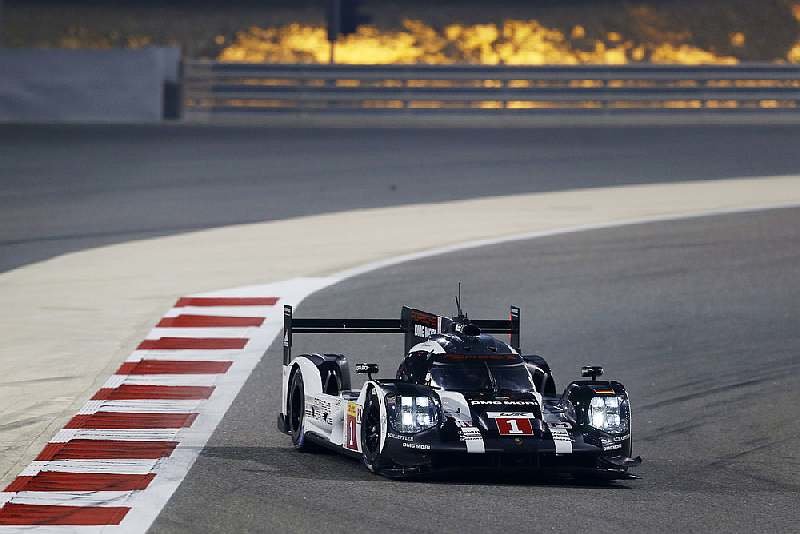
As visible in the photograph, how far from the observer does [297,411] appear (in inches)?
458

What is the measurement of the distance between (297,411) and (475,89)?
2366 cm

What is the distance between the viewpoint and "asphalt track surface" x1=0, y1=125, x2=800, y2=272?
23.8 m

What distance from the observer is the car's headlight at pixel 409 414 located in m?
10.1

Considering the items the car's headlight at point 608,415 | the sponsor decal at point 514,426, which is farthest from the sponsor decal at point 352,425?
the car's headlight at point 608,415

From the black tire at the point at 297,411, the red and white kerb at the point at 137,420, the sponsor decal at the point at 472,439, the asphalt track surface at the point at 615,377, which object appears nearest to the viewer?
the asphalt track surface at the point at 615,377

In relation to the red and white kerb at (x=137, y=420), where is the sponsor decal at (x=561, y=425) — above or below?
above

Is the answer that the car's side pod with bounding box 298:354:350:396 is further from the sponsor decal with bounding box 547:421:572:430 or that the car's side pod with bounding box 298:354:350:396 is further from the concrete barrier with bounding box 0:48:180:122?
the concrete barrier with bounding box 0:48:180:122

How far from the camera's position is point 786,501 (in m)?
10.0

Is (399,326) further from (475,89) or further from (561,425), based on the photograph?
(475,89)

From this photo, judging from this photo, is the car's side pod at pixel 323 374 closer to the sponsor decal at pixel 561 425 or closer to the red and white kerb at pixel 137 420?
the red and white kerb at pixel 137 420

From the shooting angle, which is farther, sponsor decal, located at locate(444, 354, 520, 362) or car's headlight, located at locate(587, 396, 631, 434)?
sponsor decal, located at locate(444, 354, 520, 362)

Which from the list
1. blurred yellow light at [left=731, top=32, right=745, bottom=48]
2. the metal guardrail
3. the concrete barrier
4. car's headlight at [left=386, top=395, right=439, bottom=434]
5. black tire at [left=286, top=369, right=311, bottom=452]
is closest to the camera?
car's headlight at [left=386, top=395, right=439, bottom=434]

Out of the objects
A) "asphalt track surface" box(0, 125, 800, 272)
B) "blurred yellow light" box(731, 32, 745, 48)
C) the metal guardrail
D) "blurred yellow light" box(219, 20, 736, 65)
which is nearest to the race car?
"asphalt track surface" box(0, 125, 800, 272)

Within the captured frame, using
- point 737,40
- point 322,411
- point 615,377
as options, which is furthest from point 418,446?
point 737,40
